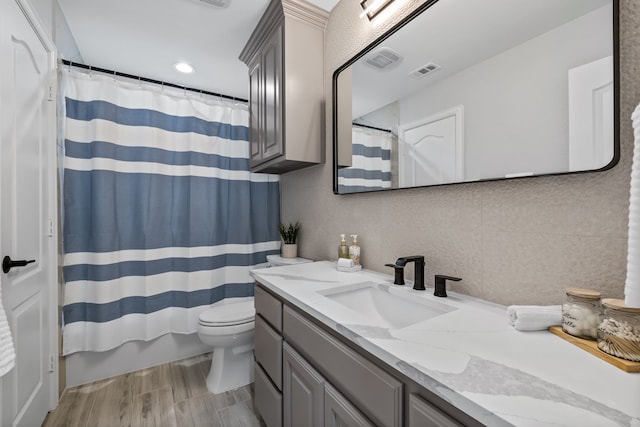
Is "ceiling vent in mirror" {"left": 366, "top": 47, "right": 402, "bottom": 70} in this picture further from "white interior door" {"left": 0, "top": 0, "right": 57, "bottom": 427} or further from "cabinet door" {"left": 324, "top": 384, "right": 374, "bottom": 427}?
"white interior door" {"left": 0, "top": 0, "right": 57, "bottom": 427}

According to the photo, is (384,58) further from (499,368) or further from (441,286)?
(499,368)

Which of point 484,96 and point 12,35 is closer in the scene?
point 484,96

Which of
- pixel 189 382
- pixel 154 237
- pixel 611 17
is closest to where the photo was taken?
pixel 611 17

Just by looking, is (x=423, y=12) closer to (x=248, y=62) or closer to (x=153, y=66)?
(x=248, y=62)

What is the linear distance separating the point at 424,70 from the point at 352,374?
1172mm

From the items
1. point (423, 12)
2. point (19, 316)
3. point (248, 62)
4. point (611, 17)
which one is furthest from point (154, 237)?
point (611, 17)

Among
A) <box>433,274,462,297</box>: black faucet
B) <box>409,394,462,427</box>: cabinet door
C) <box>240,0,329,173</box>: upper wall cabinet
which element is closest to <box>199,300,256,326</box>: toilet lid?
<box>240,0,329,173</box>: upper wall cabinet

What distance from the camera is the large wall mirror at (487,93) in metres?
0.72

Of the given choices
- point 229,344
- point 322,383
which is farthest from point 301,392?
point 229,344

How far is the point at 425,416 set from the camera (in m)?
0.56

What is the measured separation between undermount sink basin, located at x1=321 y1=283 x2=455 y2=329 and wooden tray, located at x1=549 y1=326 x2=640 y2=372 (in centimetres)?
34

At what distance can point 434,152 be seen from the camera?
3.67 feet

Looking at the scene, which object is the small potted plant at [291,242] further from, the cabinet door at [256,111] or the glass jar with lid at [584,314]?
the glass jar with lid at [584,314]

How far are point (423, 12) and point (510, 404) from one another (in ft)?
4.42
